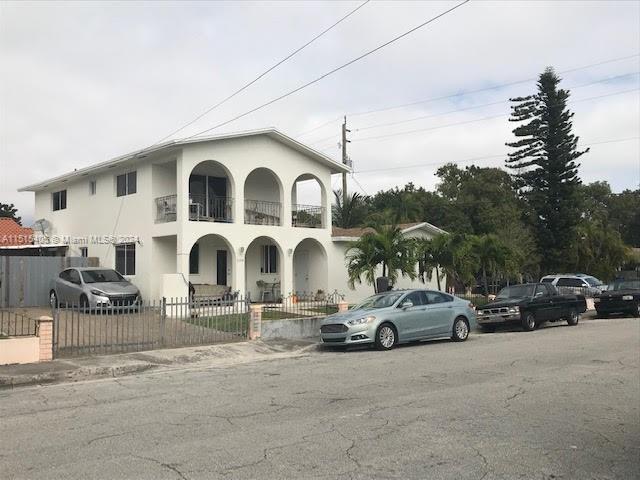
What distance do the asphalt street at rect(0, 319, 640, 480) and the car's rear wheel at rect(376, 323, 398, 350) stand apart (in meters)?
2.22

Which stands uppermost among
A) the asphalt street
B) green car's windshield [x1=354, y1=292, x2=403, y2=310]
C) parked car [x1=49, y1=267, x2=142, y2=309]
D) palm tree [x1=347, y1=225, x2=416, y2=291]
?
palm tree [x1=347, y1=225, x2=416, y2=291]

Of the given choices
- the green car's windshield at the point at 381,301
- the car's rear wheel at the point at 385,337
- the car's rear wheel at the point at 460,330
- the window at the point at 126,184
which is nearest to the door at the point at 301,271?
the window at the point at 126,184

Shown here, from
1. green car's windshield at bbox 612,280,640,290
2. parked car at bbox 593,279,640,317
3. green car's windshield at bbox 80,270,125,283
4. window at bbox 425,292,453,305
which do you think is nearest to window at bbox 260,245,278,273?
green car's windshield at bbox 80,270,125,283

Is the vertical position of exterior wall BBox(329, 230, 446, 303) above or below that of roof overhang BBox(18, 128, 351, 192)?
below

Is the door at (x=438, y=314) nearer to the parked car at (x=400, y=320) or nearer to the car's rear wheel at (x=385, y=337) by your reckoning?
the parked car at (x=400, y=320)

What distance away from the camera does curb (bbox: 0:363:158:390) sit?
10.5 metres

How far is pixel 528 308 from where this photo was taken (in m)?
19.3

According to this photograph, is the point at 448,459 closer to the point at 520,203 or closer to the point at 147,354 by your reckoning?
the point at 147,354

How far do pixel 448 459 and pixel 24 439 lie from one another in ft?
14.9

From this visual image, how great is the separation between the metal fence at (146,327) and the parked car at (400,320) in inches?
115

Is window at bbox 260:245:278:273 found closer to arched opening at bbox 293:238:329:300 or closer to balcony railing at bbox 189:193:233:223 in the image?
arched opening at bbox 293:238:329:300

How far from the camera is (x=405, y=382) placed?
392 inches

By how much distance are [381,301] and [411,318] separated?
895 mm

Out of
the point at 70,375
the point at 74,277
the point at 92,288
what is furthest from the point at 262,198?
the point at 70,375
